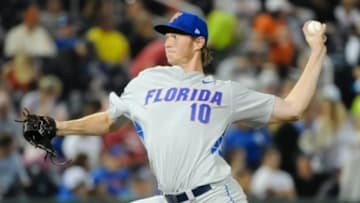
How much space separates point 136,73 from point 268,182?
2.48 metres

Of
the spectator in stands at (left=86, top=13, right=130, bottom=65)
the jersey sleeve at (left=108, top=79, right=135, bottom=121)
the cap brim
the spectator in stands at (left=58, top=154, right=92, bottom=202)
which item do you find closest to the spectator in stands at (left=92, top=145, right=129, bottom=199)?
the spectator in stands at (left=58, top=154, right=92, bottom=202)

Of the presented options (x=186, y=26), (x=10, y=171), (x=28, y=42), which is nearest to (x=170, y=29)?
(x=186, y=26)

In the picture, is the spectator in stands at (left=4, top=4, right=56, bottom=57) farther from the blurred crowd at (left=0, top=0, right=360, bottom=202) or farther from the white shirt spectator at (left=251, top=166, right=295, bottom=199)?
the white shirt spectator at (left=251, top=166, right=295, bottom=199)

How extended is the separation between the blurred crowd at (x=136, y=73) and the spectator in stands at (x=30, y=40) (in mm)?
18

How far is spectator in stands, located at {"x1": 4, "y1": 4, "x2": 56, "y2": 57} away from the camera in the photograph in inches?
634

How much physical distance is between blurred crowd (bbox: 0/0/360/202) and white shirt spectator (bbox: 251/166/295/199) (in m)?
0.01

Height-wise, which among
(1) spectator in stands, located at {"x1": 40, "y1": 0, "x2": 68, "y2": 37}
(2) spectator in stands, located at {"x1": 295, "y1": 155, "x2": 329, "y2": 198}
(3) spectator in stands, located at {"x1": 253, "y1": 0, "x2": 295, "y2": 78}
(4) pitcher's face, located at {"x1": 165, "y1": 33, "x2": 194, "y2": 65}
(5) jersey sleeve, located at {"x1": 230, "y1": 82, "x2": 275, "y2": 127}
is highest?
(1) spectator in stands, located at {"x1": 40, "y1": 0, "x2": 68, "y2": 37}

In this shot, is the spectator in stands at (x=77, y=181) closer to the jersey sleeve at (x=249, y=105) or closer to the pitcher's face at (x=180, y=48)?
the pitcher's face at (x=180, y=48)

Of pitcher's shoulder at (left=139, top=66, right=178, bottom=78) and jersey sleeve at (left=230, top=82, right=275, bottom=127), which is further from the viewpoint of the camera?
pitcher's shoulder at (left=139, top=66, right=178, bottom=78)

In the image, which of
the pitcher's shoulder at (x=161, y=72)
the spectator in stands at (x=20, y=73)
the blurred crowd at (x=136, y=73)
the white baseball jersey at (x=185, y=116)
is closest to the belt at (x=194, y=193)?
the white baseball jersey at (x=185, y=116)

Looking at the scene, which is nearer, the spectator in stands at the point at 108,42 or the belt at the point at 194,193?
the belt at the point at 194,193

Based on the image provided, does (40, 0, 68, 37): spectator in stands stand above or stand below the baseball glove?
above

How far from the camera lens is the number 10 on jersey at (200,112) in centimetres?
787

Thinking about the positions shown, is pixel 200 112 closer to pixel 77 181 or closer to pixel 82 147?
pixel 77 181
